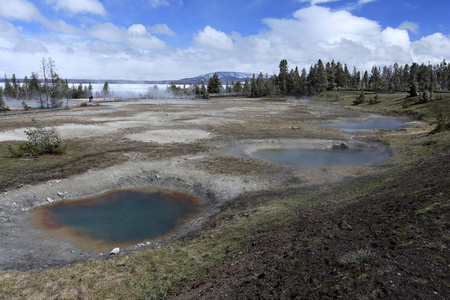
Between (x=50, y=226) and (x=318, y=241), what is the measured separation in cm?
1261

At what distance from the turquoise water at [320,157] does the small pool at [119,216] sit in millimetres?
10459

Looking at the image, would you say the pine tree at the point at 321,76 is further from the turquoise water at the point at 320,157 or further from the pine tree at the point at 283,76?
the turquoise water at the point at 320,157

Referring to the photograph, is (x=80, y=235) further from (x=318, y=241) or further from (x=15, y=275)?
(x=318, y=241)

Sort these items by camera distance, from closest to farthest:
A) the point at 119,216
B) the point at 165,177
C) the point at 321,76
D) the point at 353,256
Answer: the point at 353,256 → the point at 119,216 → the point at 165,177 → the point at 321,76

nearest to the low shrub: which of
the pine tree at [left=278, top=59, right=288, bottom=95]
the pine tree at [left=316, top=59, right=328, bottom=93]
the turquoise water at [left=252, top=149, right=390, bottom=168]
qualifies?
the turquoise water at [left=252, top=149, right=390, bottom=168]

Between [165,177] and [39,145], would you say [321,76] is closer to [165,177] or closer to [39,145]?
[165,177]

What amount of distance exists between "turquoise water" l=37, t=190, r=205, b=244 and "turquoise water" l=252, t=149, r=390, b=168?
1049 centimetres

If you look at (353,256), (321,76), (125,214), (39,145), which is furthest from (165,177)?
(321,76)

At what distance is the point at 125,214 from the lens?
15.8 meters

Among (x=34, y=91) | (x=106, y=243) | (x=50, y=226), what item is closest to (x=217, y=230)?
(x=106, y=243)

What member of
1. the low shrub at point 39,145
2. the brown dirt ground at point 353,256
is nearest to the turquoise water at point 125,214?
the brown dirt ground at point 353,256

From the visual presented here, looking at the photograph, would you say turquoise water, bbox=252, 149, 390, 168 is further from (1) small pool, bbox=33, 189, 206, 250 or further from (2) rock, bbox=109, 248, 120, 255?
(2) rock, bbox=109, 248, 120, 255

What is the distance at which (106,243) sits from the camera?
12719 millimetres

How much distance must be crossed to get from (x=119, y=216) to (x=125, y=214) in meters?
0.34
